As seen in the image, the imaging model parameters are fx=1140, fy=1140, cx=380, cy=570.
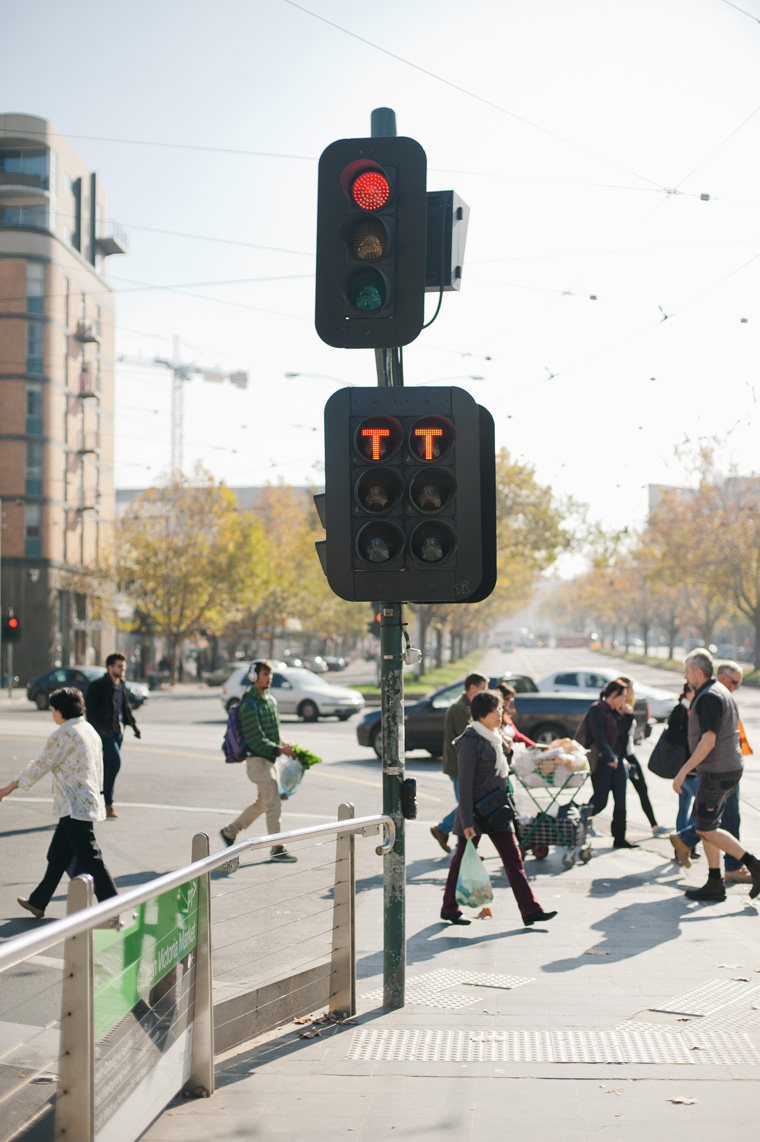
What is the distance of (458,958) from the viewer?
23.2ft

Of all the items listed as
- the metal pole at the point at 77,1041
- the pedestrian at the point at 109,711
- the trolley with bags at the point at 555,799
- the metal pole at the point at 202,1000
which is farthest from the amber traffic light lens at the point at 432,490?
the pedestrian at the point at 109,711

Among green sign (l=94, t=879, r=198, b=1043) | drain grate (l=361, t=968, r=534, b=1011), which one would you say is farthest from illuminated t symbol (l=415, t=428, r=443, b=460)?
drain grate (l=361, t=968, r=534, b=1011)

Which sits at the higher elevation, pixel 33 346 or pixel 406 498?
pixel 33 346

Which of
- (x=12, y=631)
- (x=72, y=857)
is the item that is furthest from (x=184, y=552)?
(x=72, y=857)

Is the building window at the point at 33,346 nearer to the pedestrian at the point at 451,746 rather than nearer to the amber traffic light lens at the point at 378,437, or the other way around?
the pedestrian at the point at 451,746

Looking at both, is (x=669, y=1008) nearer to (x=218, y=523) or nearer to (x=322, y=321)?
(x=322, y=321)

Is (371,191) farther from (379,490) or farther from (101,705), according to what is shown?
(101,705)

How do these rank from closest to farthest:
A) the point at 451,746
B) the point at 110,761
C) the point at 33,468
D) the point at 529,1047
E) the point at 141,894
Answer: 1. the point at 141,894
2. the point at 529,1047
3. the point at 451,746
4. the point at 110,761
5. the point at 33,468

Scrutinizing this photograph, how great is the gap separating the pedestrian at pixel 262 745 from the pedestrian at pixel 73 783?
2473 mm

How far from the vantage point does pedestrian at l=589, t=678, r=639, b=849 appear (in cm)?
1107

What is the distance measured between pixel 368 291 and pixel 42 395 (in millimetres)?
53554

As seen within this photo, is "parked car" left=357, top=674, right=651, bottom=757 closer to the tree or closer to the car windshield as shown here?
the car windshield

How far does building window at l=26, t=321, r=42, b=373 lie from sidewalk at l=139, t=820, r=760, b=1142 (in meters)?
51.4

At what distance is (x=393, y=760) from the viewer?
6.08 meters
